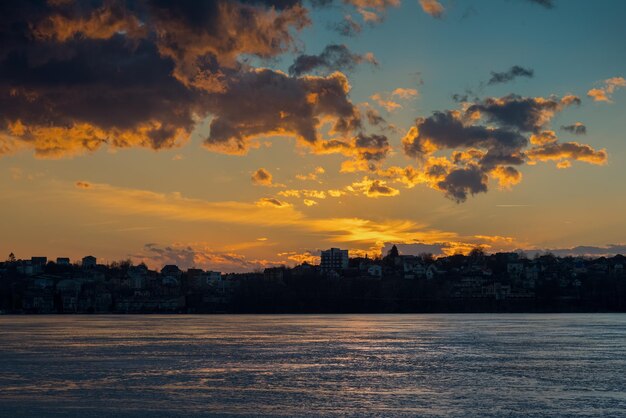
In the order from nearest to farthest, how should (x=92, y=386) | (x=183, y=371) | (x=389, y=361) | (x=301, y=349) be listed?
(x=92, y=386), (x=183, y=371), (x=389, y=361), (x=301, y=349)

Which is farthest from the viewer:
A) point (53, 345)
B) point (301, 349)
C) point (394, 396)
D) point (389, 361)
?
point (53, 345)

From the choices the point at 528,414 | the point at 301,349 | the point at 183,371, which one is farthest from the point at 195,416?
the point at 301,349

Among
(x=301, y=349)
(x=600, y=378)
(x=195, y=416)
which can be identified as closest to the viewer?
(x=195, y=416)

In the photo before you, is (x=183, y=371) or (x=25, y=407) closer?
(x=25, y=407)

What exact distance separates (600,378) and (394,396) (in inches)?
568

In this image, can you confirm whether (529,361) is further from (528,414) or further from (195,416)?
(195,416)

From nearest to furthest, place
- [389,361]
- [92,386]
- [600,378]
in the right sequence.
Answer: [92,386]
[600,378]
[389,361]

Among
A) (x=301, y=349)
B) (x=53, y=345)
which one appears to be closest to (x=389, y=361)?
(x=301, y=349)

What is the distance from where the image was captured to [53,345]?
84.4 meters

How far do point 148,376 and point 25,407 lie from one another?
13.5 metres

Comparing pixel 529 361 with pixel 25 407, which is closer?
pixel 25 407

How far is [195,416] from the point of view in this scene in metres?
39.0

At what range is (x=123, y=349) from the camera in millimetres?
78312

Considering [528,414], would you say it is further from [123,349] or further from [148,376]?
[123,349]
